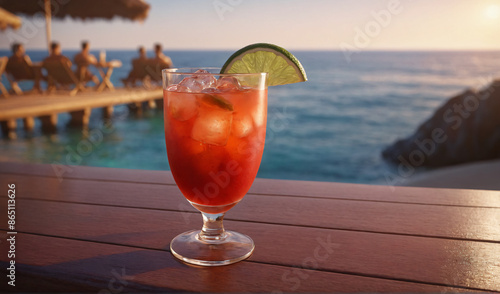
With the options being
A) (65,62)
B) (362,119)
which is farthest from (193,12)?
(65,62)

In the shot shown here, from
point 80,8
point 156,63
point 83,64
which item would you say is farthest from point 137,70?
point 80,8

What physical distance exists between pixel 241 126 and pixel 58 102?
29.1 feet

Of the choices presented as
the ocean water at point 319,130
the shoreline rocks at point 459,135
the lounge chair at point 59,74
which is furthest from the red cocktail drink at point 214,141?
the lounge chair at point 59,74

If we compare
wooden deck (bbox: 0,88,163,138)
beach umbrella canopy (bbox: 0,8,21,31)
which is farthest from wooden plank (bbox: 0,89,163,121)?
beach umbrella canopy (bbox: 0,8,21,31)

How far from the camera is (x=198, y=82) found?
0.85 metres

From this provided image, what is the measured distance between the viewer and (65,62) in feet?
33.1

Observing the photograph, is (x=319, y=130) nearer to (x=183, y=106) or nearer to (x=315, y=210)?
(x=315, y=210)

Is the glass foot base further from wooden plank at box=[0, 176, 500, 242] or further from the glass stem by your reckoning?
wooden plank at box=[0, 176, 500, 242]

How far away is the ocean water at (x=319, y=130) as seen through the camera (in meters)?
8.95

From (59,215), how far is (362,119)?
1916 cm

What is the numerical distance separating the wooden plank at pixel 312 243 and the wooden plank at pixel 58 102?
7750mm

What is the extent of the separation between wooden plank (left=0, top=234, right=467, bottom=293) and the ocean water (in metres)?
0.61

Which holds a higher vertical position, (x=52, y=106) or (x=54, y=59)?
(x=54, y=59)

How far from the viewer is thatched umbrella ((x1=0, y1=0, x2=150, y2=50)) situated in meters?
11.3
